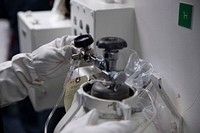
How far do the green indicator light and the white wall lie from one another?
0.01 m

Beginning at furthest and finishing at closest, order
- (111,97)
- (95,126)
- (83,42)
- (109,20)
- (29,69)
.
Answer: (109,20) < (29,69) < (83,42) < (111,97) < (95,126)

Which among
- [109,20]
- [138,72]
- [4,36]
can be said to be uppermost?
[109,20]

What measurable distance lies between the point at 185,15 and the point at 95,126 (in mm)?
481

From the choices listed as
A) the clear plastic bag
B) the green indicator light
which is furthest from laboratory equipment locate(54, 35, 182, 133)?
the green indicator light

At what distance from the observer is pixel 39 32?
1.60 m

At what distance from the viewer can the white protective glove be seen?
60 centimetres

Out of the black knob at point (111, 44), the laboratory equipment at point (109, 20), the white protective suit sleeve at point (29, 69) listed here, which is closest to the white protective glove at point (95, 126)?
the black knob at point (111, 44)

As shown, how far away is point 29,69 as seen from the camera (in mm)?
948

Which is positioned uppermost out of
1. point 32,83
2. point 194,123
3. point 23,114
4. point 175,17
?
point 175,17

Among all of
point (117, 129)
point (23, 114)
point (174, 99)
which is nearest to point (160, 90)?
point (174, 99)

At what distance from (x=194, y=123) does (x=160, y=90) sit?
0.52 ft

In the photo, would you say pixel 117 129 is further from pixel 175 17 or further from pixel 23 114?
pixel 23 114

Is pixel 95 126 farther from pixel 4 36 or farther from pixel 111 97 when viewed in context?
pixel 4 36

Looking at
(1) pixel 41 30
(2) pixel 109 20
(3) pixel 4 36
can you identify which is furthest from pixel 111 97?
(3) pixel 4 36
